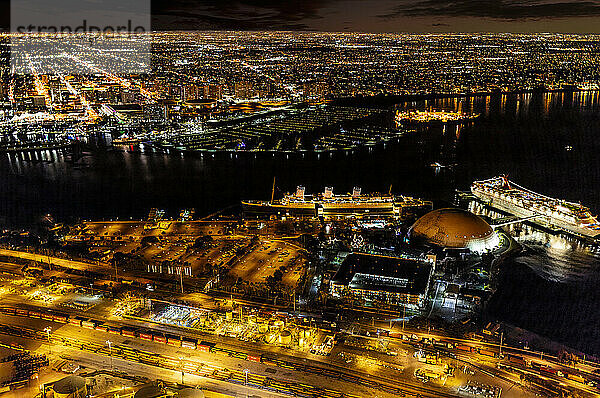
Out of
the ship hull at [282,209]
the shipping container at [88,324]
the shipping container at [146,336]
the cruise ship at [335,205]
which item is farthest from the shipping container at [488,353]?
the ship hull at [282,209]

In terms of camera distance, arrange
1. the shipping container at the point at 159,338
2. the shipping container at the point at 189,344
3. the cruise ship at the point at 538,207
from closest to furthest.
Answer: the shipping container at the point at 189,344 → the shipping container at the point at 159,338 → the cruise ship at the point at 538,207

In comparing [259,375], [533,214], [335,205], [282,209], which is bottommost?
[259,375]

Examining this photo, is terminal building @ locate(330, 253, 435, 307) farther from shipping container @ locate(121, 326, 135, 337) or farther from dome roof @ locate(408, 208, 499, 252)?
shipping container @ locate(121, 326, 135, 337)

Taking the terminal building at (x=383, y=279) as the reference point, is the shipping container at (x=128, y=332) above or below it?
below

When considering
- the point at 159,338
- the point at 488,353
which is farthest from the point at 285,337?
the point at 488,353

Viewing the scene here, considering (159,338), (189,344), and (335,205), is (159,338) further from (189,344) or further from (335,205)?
(335,205)

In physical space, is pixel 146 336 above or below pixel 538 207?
below

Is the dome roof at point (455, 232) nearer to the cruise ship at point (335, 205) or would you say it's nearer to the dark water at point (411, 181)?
the dark water at point (411, 181)
